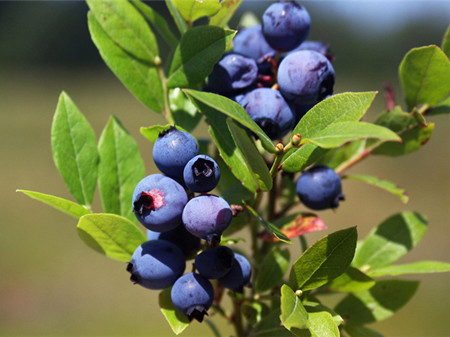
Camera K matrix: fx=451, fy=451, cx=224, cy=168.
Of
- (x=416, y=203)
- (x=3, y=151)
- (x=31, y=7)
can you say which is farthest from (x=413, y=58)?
(x=31, y=7)

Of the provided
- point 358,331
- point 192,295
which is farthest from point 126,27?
point 358,331

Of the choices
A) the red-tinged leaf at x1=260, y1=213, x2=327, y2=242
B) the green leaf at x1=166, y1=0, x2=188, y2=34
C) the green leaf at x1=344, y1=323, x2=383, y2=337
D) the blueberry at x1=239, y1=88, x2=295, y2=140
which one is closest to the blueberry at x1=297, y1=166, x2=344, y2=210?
the red-tinged leaf at x1=260, y1=213, x2=327, y2=242

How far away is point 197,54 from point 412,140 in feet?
1.49

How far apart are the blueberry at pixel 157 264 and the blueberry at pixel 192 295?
20 millimetres

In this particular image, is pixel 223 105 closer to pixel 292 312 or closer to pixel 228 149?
pixel 228 149

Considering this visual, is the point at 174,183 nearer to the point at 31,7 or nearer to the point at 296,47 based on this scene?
the point at 296,47

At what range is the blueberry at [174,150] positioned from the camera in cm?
61

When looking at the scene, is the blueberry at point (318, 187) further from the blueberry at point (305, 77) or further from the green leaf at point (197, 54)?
the green leaf at point (197, 54)

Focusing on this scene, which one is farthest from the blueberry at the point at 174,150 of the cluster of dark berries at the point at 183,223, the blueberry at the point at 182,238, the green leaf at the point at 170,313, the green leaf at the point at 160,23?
the green leaf at the point at 160,23

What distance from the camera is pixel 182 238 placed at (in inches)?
27.0

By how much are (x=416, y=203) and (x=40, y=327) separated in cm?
647

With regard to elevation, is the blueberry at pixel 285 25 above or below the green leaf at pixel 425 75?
above

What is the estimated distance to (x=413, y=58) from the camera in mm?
807

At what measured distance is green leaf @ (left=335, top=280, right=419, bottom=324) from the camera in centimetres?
89
